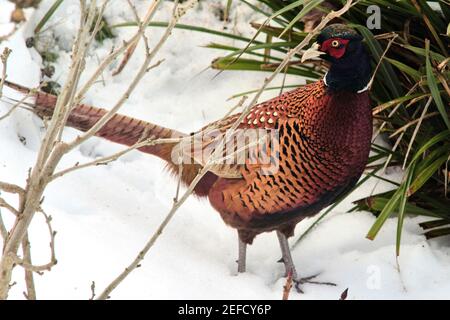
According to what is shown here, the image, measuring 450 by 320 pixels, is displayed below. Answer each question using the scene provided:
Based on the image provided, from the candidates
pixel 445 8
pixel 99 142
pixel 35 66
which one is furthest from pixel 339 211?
pixel 35 66

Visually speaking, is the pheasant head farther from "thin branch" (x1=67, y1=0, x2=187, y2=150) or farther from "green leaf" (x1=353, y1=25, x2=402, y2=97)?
"thin branch" (x1=67, y1=0, x2=187, y2=150)

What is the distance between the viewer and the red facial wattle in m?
2.81

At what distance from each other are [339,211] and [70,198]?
1116mm

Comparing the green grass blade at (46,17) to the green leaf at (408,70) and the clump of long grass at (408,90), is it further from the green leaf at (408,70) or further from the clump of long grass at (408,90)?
the green leaf at (408,70)

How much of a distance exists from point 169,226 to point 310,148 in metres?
0.84

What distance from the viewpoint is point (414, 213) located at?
10.7ft

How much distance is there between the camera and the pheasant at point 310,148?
113 inches

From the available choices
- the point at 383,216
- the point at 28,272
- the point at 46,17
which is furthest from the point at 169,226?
the point at 28,272

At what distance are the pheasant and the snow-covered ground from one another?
Answer: 0.89 feet

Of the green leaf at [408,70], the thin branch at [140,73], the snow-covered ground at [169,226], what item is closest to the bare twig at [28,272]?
the thin branch at [140,73]

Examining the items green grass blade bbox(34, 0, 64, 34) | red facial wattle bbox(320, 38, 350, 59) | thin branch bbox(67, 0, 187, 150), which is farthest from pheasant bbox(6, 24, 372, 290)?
green grass blade bbox(34, 0, 64, 34)

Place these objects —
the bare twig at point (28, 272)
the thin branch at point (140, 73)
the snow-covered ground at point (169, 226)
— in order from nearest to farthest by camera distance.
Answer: the thin branch at point (140, 73), the bare twig at point (28, 272), the snow-covered ground at point (169, 226)

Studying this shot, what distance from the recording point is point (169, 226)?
137 inches
